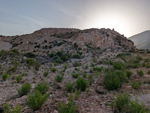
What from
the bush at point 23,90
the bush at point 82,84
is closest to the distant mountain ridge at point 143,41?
the bush at point 82,84

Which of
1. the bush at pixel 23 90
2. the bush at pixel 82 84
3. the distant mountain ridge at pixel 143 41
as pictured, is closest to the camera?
the bush at pixel 23 90

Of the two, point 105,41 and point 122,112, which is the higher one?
point 105,41

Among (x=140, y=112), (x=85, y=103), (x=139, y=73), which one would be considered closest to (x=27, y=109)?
(x=85, y=103)

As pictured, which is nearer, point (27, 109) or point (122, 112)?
point (122, 112)

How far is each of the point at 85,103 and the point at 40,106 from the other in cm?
127

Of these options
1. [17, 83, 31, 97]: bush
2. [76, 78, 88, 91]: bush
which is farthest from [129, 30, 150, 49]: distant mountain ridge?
[17, 83, 31, 97]: bush

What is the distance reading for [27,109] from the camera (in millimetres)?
2553

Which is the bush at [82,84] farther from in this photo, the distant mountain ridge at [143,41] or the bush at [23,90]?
the distant mountain ridge at [143,41]

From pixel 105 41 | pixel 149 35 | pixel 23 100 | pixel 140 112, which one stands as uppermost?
pixel 149 35

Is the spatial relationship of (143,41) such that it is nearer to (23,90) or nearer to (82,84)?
(82,84)

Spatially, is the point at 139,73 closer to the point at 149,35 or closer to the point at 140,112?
the point at 140,112

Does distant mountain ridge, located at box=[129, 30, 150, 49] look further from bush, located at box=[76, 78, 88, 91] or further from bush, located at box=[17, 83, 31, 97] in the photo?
bush, located at box=[17, 83, 31, 97]

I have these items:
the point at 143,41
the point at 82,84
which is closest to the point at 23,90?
the point at 82,84

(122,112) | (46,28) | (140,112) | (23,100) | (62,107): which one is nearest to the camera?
(140,112)
